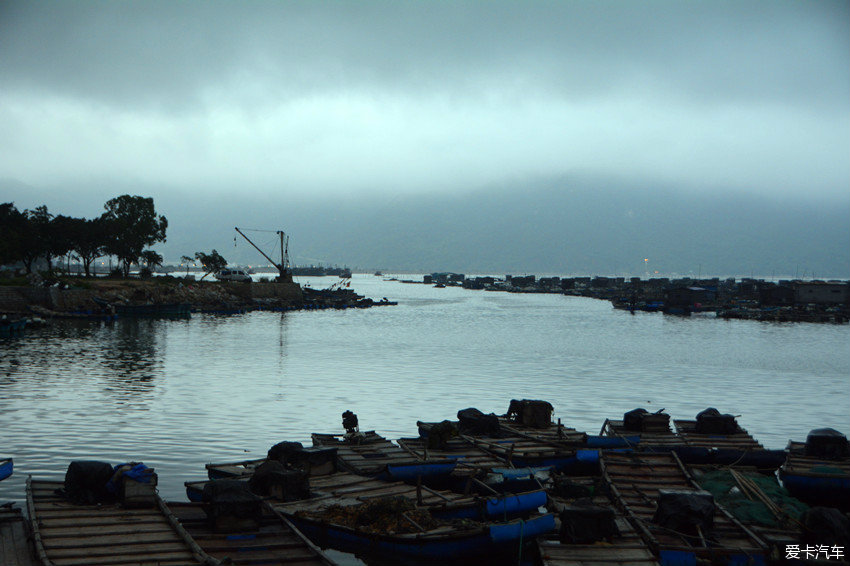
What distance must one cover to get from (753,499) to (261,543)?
36.4 ft

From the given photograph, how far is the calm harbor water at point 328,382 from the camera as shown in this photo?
2514 centimetres

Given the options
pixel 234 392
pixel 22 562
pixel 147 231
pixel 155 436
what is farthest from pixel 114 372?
pixel 147 231

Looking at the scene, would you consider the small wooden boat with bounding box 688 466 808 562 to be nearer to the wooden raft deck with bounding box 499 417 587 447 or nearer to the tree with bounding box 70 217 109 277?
the wooden raft deck with bounding box 499 417 587 447

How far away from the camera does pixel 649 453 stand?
1934 cm

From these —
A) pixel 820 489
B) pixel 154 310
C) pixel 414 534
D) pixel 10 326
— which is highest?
pixel 154 310

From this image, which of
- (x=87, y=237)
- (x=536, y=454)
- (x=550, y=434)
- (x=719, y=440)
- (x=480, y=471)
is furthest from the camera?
(x=87, y=237)

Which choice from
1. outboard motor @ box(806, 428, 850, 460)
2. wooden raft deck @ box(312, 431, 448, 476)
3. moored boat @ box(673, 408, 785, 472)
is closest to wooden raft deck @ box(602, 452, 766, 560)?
moored boat @ box(673, 408, 785, 472)

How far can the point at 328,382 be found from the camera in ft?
131

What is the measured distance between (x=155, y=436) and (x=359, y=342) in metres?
37.5

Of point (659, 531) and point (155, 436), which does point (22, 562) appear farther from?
point (155, 436)

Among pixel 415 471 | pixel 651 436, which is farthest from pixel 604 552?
pixel 651 436

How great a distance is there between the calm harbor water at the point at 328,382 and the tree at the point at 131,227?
31002 mm

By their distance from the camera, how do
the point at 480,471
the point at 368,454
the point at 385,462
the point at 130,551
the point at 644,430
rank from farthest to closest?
the point at 644,430, the point at 368,454, the point at 385,462, the point at 480,471, the point at 130,551

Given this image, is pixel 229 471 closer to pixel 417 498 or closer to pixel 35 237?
pixel 417 498
